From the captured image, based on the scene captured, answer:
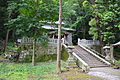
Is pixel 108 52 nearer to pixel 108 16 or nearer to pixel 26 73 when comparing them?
pixel 108 16

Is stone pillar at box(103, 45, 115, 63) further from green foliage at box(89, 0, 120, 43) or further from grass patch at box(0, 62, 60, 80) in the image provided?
grass patch at box(0, 62, 60, 80)

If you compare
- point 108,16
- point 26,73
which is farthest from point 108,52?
point 26,73

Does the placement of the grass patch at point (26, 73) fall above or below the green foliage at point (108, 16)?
below

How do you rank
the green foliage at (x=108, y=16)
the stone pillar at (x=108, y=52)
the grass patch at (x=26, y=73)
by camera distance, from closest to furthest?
1. the grass patch at (x=26, y=73)
2. the stone pillar at (x=108, y=52)
3. the green foliage at (x=108, y=16)

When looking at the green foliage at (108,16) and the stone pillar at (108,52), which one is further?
the green foliage at (108,16)

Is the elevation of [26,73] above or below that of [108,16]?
below

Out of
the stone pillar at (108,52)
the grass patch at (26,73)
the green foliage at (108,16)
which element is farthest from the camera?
the green foliage at (108,16)

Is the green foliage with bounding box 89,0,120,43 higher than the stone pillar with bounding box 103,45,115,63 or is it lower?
higher

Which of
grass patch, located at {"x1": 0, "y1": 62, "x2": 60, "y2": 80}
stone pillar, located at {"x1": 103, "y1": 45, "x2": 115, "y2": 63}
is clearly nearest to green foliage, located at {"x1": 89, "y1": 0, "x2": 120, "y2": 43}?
stone pillar, located at {"x1": 103, "y1": 45, "x2": 115, "y2": 63}

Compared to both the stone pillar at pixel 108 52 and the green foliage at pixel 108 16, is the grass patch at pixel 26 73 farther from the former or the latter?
the green foliage at pixel 108 16

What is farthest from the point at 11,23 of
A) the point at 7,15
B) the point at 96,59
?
the point at 96,59

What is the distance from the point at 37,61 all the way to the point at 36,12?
5368 mm

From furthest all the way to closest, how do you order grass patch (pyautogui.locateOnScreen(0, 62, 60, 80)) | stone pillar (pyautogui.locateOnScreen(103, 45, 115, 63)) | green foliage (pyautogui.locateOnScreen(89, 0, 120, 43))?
green foliage (pyautogui.locateOnScreen(89, 0, 120, 43)) < stone pillar (pyautogui.locateOnScreen(103, 45, 115, 63)) < grass patch (pyautogui.locateOnScreen(0, 62, 60, 80))

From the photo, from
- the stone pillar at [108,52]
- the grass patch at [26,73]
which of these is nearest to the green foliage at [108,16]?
Result: the stone pillar at [108,52]
